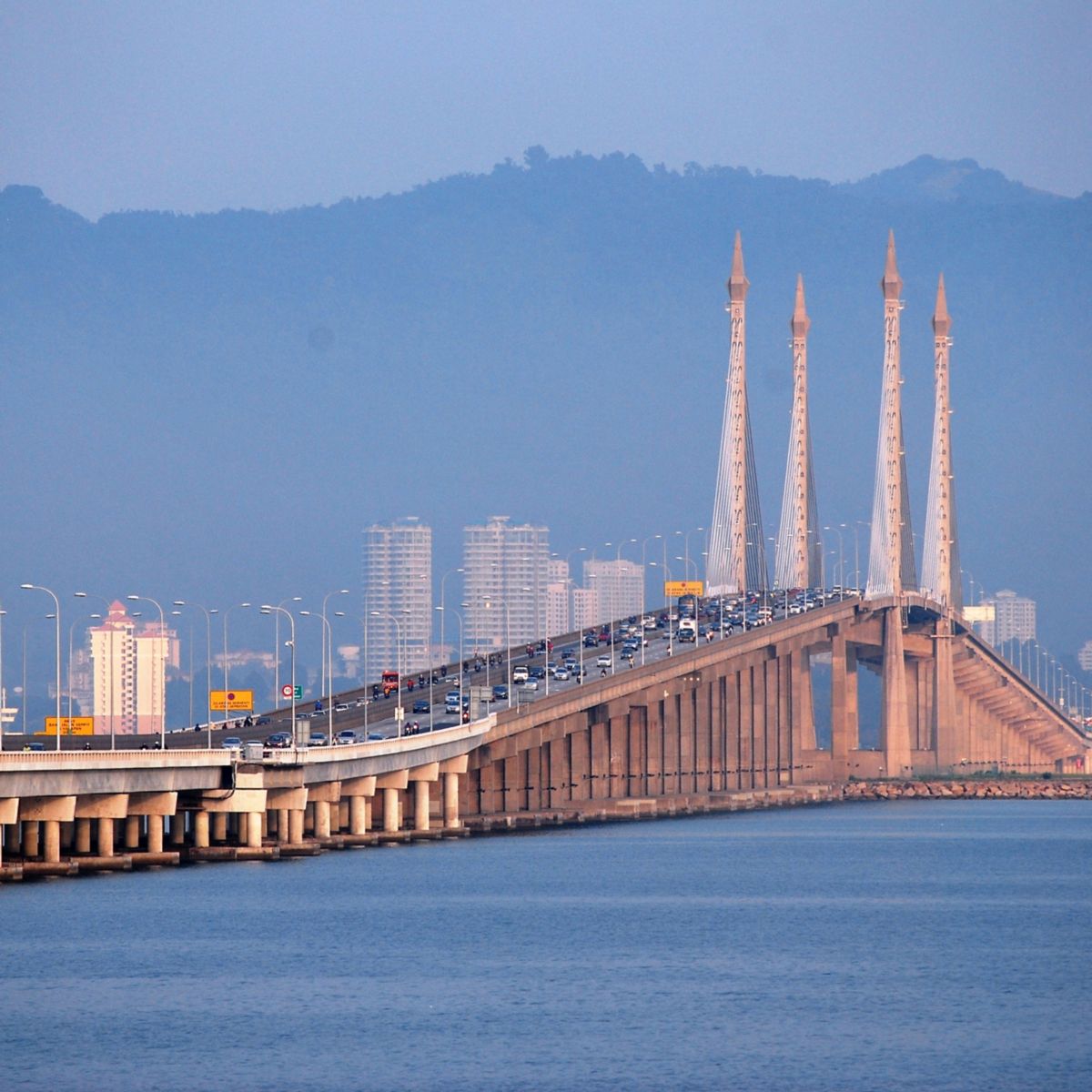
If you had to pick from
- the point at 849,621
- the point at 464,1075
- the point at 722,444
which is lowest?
the point at 464,1075

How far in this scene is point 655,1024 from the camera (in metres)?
61.0

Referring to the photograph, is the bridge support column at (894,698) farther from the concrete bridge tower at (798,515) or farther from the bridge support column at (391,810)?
the bridge support column at (391,810)

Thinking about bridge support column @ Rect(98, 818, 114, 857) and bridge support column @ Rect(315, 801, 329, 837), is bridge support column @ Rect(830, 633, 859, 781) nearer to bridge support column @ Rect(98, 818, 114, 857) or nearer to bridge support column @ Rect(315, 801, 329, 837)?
bridge support column @ Rect(315, 801, 329, 837)

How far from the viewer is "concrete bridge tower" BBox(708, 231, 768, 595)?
635ft

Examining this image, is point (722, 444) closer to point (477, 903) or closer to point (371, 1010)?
point (477, 903)

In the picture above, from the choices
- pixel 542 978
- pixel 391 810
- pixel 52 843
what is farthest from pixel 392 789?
pixel 542 978

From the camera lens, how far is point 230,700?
12950 centimetres

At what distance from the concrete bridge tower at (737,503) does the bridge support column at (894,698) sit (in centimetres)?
1033

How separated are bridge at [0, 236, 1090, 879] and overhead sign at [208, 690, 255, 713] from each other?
5675 millimetres

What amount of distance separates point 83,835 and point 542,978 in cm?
3300

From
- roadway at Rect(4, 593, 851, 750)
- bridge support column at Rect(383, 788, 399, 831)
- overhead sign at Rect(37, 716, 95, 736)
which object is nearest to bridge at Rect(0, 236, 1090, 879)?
bridge support column at Rect(383, 788, 399, 831)

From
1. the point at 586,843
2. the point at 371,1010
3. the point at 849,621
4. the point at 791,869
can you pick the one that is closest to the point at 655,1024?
the point at 371,1010

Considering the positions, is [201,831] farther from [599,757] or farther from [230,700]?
[599,757]

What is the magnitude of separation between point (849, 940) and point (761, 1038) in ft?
67.9
